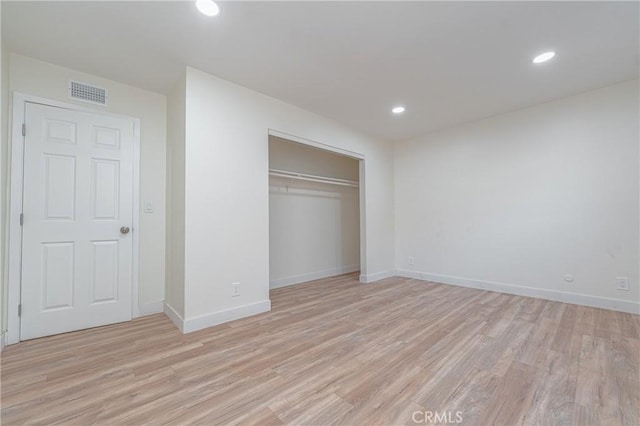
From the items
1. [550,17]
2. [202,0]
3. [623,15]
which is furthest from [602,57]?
[202,0]

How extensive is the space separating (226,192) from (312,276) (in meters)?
2.36

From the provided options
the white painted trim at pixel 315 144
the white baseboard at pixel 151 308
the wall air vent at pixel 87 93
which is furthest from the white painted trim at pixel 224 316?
the wall air vent at pixel 87 93

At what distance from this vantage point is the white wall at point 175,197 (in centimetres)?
252

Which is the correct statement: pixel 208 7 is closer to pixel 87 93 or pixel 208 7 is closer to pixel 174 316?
pixel 87 93

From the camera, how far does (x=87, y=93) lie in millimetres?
2559

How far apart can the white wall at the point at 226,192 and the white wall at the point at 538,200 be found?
266 cm

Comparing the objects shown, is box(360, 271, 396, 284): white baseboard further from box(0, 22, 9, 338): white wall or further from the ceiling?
box(0, 22, 9, 338): white wall

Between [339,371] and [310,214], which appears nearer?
[339,371]

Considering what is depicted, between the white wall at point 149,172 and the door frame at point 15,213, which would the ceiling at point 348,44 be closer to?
the white wall at point 149,172

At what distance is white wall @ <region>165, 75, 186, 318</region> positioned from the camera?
2.52 metres

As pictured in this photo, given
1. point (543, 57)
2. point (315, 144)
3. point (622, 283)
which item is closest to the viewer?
point (543, 57)

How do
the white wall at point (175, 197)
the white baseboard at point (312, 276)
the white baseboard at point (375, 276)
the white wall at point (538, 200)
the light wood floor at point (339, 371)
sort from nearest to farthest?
the light wood floor at point (339, 371) < the white wall at point (175, 197) < the white wall at point (538, 200) < the white baseboard at point (312, 276) < the white baseboard at point (375, 276)

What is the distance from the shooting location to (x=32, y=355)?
197 cm

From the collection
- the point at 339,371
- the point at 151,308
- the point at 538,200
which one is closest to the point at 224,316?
the point at 151,308
